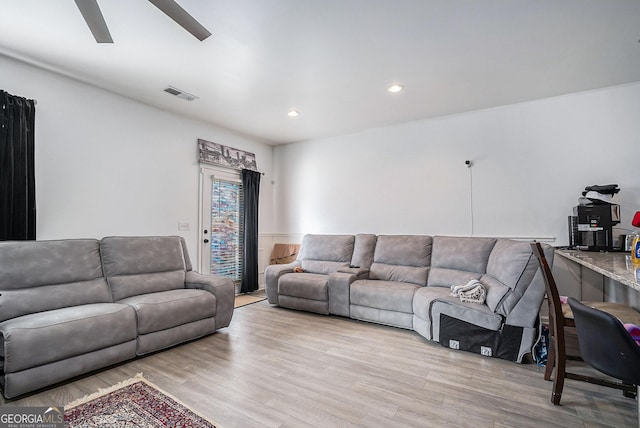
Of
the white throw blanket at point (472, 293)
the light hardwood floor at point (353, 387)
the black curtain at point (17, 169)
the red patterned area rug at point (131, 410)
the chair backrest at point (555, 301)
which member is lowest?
the light hardwood floor at point (353, 387)

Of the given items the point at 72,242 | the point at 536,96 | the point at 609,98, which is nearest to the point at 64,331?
the point at 72,242

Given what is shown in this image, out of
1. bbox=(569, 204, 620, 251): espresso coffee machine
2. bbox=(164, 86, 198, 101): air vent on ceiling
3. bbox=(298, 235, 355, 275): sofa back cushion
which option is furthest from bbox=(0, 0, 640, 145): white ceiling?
bbox=(298, 235, 355, 275): sofa back cushion

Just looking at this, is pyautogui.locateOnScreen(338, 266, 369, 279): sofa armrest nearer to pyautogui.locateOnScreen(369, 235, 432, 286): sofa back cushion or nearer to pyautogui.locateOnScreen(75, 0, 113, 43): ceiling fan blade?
pyautogui.locateOnScreen(369, 235, 432, 286): sofa back cushion

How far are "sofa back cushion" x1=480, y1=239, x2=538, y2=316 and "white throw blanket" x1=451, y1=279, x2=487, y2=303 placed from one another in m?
0.06

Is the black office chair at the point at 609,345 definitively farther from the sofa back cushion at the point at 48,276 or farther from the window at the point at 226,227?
the window at the point at 226,227

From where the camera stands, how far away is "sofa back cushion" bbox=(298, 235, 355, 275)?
4559 millimetres

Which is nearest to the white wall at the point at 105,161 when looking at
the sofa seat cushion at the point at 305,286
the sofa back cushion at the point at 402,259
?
the sofa seat cushion at the point at 305,286

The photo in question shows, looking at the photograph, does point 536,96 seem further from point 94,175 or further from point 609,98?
point 94,175

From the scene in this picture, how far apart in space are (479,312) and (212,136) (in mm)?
4358

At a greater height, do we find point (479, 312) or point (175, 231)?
point (175, 231)

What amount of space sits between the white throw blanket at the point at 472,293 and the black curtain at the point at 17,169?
427 cm

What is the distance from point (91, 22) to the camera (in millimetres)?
1652

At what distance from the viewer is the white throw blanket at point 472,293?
2.94 m

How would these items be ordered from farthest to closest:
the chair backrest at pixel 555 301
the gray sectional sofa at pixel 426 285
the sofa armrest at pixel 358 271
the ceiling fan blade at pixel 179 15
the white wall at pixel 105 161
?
the sofa armrest at pixel 358 271
the white wall at pixel 105 161
the gray sectional sofa at pixel 426 285
the chair backrest at pixel 555 301
the ceiling fan blade at pixel 179 15
